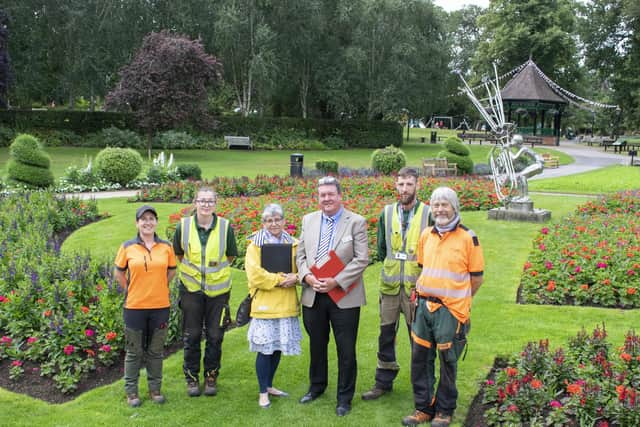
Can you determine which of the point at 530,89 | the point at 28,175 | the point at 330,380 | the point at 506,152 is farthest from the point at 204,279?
the point at 530,89

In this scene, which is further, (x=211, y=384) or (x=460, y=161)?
(x=460, y=161)

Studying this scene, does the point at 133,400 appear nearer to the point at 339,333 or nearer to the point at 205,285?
the point at 205,285

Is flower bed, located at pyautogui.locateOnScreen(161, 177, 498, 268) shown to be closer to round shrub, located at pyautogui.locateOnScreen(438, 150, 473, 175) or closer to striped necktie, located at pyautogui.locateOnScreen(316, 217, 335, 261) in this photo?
striped necktie, located at pyautogui.locateOnScreen(316, 217, 335, 261)

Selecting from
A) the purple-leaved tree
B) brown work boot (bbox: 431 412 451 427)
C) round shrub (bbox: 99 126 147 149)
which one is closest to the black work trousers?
brown work boot (bbox: 431 412 451 427)

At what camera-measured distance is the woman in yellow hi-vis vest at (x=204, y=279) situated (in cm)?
515

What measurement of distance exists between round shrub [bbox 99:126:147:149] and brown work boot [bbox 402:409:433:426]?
32.4 metres

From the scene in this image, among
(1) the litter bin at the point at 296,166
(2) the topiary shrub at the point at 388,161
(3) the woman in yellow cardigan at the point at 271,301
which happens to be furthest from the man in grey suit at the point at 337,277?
(2) the topiary shrub at the point at 388,161

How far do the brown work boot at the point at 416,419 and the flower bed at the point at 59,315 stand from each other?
280 centimetres

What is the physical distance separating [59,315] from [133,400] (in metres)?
1.41

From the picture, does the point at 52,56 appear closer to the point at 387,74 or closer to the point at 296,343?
the point at 387,74

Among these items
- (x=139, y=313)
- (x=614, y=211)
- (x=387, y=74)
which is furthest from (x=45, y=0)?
(x=139, y=313)

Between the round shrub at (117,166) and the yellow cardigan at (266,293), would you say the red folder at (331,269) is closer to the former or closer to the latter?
the yellow cardigan at (266,293)

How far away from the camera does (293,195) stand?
48.5ft

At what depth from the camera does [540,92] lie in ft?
143
